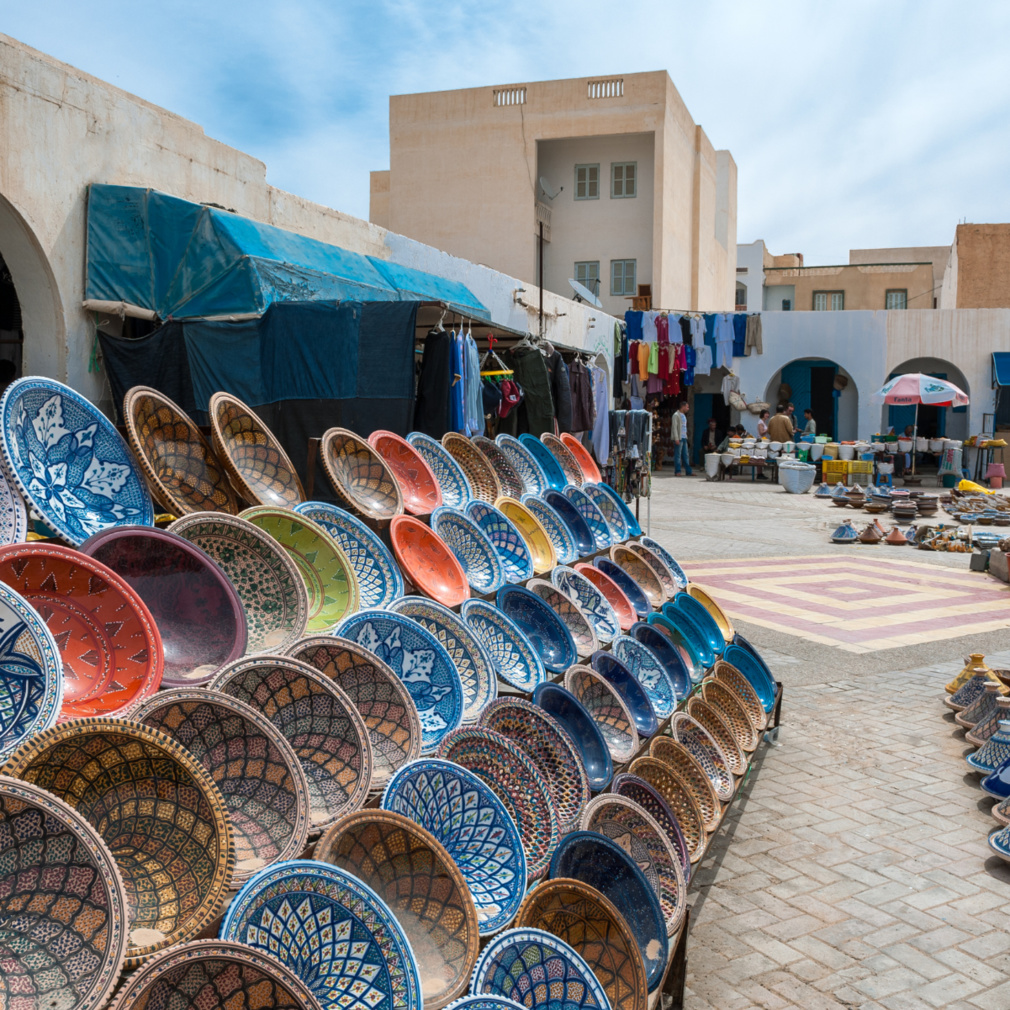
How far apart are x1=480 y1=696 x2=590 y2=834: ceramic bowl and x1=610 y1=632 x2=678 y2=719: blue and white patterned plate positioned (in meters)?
1.17

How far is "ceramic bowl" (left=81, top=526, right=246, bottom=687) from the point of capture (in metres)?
2.54

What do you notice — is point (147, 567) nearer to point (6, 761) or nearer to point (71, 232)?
point (6, 761)

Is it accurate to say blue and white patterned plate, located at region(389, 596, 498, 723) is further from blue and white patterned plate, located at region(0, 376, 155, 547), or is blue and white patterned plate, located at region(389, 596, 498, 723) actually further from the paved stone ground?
the paved stone ground

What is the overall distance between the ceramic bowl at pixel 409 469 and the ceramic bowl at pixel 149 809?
2814mm

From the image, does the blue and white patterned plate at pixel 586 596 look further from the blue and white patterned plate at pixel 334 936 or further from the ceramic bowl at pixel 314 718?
the blue and white patterned plate at pixel 334 936

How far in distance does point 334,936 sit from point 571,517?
383cm

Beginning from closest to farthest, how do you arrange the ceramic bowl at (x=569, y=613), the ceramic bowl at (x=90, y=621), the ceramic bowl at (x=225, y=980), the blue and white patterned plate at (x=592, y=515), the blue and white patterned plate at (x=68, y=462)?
the ceramic bowl at (x=225, y=980)
the ceramic bowl at (x=90, y=621)
the blue and white patterned plate at (x=68, y=462)
the ceramic bowl at (x=569, y=613)
the blue and white patterned plate at (x=592, y=515)

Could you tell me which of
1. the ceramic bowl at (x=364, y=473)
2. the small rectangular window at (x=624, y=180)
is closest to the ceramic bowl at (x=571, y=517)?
the ceramic bowl at (x=364, y=473)

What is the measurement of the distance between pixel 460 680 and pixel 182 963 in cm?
166

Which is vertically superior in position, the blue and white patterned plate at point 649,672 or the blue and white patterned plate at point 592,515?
the blue and white patterned plate at point 592,515

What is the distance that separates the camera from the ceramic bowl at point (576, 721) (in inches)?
132

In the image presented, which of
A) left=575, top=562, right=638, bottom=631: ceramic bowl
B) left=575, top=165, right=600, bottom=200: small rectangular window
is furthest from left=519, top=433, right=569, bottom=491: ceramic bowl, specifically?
left=575, top=165, right=600, bottom=200: small rectangular window

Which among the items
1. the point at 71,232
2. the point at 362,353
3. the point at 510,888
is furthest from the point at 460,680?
the point at 71,232

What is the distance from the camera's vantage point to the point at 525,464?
5.87 meters
